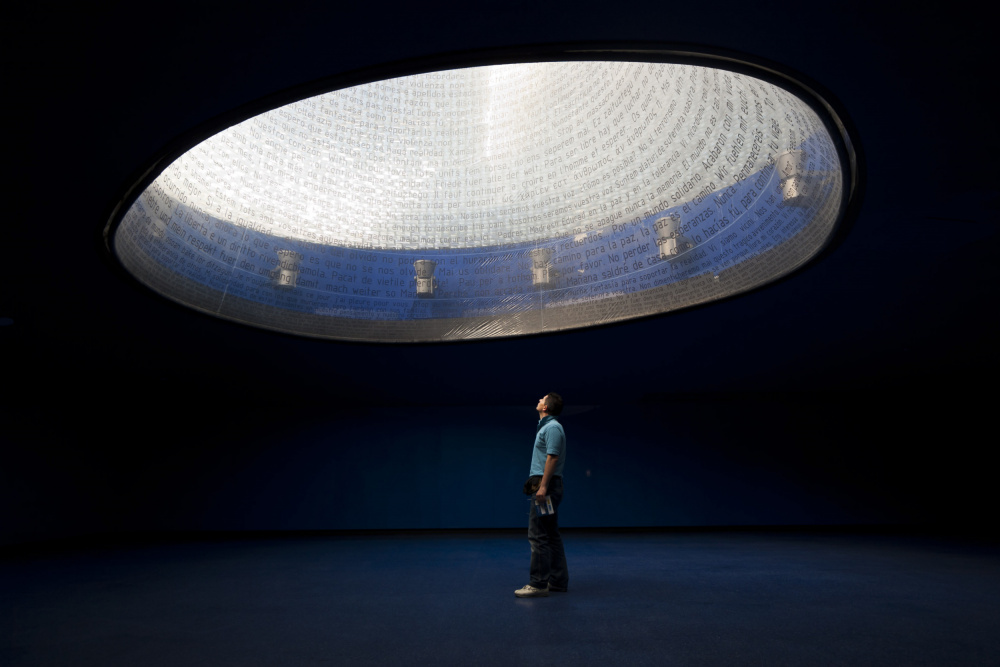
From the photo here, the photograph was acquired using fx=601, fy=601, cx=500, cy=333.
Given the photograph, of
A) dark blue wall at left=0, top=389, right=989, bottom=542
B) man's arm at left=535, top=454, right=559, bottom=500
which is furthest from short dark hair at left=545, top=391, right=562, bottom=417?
dark blue wall at left=0, top=389, right=989, bottom=542

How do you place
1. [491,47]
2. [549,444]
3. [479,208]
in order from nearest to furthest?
[491,47], [549,444], [479,208]

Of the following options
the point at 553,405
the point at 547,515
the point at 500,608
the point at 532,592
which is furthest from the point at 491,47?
the point at 532,592

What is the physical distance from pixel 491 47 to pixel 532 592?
12.4 feet

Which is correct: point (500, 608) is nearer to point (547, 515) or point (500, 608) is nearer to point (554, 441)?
point (547, 515)

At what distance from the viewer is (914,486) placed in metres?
10.7

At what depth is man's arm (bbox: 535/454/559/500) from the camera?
175 inches

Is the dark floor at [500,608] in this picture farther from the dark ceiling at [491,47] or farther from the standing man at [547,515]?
the dark ceiling at [491,47]

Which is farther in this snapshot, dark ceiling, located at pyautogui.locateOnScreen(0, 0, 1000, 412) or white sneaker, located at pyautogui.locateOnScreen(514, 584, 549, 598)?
white sneaker, located at pyautogui.locateOnScreen(514, 584, 549, 598)

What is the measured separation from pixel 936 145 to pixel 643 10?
87.3 inches

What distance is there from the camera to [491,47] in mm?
2953

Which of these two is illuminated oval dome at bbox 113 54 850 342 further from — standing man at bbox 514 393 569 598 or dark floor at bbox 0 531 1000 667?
dark floor at bbox 0 531 1000 667

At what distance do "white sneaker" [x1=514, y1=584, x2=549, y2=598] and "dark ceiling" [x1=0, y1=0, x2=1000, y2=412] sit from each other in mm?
3110

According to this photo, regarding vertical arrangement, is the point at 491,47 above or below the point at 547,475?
above

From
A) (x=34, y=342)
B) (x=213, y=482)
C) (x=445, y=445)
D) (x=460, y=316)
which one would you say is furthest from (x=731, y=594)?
(x=213, y=482)
